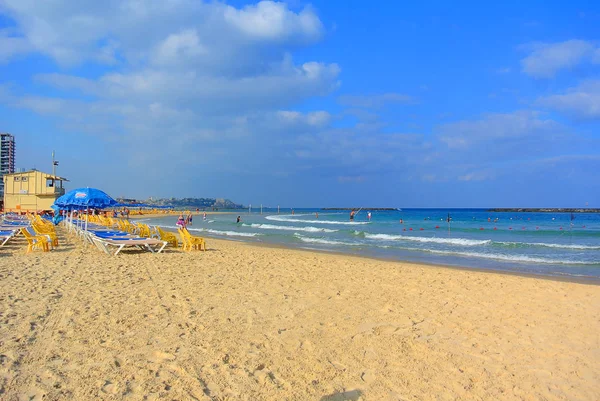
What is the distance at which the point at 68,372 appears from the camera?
339 centimetres

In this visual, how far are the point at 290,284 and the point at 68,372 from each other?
464 centimetres

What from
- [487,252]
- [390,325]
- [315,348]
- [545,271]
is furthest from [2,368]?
[487,252]

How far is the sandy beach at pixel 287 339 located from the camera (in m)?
3.28

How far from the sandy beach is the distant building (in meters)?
32.9

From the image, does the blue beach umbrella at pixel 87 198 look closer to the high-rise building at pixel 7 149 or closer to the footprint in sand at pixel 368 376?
the footprint in sand at pixel 368 376

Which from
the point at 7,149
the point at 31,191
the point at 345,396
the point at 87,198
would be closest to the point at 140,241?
the point at 87,198

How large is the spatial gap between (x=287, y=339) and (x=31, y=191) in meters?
40.3

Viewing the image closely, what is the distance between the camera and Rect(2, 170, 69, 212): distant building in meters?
36.2

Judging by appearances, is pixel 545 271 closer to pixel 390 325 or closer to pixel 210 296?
pixel 390 325

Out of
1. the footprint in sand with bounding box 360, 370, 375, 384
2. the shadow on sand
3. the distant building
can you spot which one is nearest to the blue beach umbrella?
the footprint in sand with bounding box 360, 370, 375, 384

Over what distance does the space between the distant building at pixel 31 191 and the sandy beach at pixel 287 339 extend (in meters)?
32.9

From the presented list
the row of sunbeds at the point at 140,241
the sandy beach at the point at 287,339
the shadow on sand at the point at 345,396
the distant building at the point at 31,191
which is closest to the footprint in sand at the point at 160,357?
the sandy beach at the point at 287,339

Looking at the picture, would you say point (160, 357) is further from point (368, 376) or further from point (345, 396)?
point (368, 376)

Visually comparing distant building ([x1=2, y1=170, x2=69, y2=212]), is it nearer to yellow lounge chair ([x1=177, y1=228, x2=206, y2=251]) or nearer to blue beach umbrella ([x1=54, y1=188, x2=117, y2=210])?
blue beach umbrella ([x1=54, y1=188, x2=117, y2=210])
